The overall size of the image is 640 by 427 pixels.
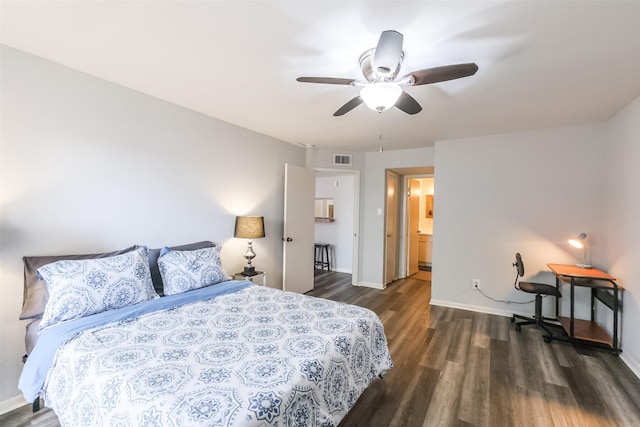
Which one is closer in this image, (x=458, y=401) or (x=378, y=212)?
(x=458, y=401)

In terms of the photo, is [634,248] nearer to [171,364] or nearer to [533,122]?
[533,122]

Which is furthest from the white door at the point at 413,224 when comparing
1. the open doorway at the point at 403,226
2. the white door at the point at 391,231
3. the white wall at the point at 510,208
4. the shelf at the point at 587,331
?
the shelf at the point at 587,331

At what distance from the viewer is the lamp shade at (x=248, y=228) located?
3.47 meters

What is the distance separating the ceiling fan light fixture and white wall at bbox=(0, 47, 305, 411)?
7.10ft

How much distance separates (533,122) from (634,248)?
1.58 meters

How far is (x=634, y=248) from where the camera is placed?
8.51ft

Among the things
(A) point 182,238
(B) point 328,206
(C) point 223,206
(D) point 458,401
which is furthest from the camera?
(B) point 328,206

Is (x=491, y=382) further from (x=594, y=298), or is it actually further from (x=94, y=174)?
(x=94, y=174)

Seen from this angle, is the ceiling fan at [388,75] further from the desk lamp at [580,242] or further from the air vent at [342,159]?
the air vent at [342,159]

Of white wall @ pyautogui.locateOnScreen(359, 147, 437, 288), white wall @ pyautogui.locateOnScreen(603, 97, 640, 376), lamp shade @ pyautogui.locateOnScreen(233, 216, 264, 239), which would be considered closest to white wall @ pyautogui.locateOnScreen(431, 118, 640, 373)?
white wall @ pyautogui.locateOnScreen(603, 97, 640, 376)

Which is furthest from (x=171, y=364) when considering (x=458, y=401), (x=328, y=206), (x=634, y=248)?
(x=328, y=206)

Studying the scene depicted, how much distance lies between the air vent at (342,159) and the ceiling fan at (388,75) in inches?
115

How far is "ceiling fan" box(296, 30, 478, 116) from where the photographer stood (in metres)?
1.41

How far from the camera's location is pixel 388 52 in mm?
1426
